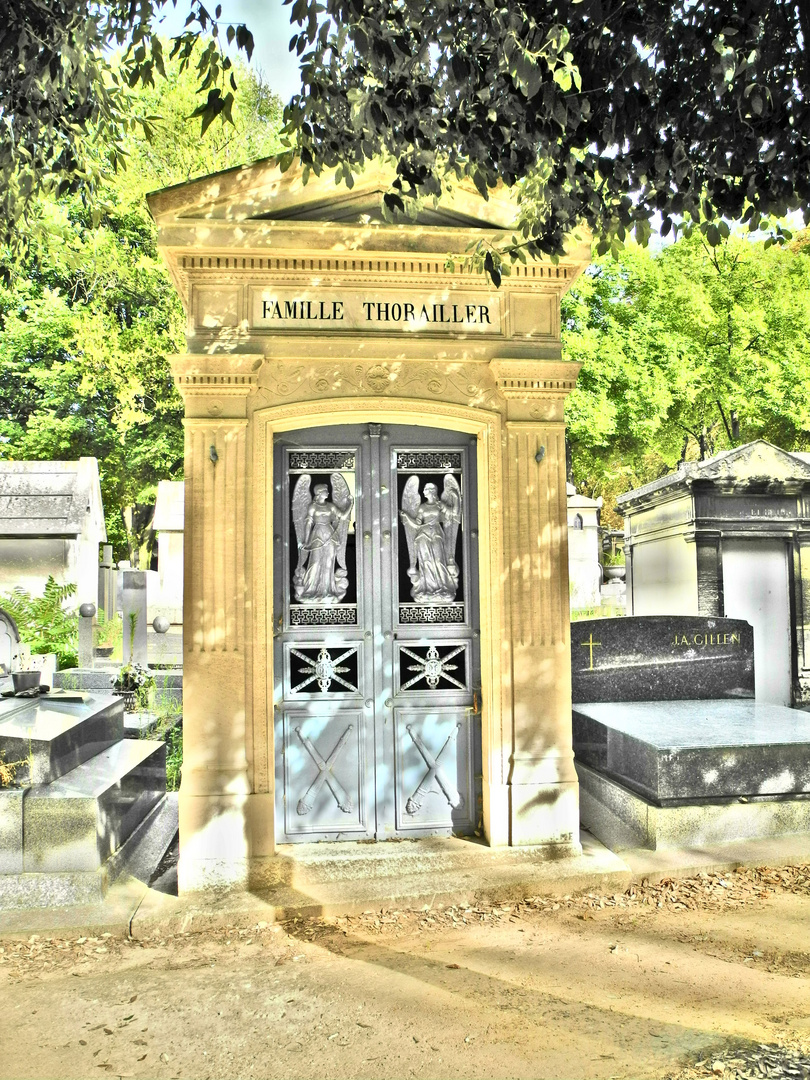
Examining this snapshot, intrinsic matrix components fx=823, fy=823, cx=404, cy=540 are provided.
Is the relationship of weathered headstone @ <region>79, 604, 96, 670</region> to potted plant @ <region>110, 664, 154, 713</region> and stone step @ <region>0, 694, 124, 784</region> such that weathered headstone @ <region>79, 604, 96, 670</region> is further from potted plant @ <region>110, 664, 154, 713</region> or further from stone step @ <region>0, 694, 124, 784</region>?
stone step @ <region>0, 694, 124, 784</region>

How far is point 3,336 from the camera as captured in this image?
945 inches

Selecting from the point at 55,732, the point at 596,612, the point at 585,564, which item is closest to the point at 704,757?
the point at 55,732

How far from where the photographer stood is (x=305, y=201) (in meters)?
5.42

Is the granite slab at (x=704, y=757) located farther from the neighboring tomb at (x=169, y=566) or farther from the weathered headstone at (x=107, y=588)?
the weathered headstone at (x=107, y=588)

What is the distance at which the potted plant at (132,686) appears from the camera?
9016 mm

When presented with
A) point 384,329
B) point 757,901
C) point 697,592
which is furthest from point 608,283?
point 757,901

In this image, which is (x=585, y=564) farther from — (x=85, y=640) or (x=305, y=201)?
(x=305, y=201)

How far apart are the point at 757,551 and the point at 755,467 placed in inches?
43.7

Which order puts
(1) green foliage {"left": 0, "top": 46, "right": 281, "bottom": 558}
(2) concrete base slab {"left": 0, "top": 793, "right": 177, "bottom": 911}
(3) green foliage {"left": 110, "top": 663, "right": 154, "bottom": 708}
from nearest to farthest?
(2) concrete base slab {"left": 0, "top": 793, "right": 177, "bottom": 911}, (3) green foliage {"left": 110, "top": 663, "right": 154, "bottom": 708}, (1) green foliage {"left": 0, "top": 46, "right": 281, "bottom": 558}

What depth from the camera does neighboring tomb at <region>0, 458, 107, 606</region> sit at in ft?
46.3

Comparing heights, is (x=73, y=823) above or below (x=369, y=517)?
below

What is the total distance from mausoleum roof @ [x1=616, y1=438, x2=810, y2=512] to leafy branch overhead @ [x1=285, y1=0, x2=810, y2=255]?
704cm

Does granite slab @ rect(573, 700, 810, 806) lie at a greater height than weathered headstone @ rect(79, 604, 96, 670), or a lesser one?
lesser

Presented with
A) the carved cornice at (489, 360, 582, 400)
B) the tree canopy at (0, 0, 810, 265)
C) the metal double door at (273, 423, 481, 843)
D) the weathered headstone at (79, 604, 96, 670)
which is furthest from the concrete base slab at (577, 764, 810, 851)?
the weathered headstone at (79, 604, 96, 670)
